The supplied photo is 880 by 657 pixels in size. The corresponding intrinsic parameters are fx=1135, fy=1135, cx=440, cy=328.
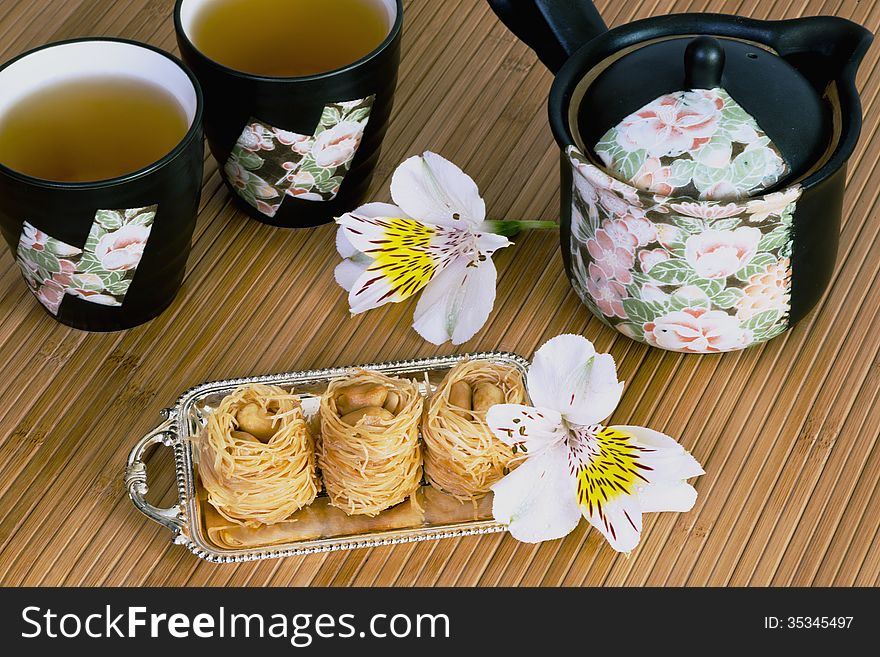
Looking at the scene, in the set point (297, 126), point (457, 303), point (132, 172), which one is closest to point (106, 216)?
point (132, 172)

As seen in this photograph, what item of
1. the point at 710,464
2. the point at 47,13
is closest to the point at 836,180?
the point at 710,464

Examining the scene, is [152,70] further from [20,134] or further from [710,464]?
[710,464]

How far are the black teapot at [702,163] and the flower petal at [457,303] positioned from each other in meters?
0.07

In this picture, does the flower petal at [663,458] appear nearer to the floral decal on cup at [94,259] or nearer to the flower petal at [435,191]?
the flower petal at [435,191]

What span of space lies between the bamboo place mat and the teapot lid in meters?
0.17

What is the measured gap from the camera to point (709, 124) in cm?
67

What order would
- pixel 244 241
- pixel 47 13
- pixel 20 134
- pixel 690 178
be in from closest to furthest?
pixel 690 178
pixel 20 134
pixel 244 241
pixel 47 13

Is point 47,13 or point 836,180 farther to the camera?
point 47,13

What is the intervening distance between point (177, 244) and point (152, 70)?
0.39ft

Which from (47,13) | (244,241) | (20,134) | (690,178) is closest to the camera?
(690,178)

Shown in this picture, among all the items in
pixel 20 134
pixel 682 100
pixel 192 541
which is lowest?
pixel 192 541

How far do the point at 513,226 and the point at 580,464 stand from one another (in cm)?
22

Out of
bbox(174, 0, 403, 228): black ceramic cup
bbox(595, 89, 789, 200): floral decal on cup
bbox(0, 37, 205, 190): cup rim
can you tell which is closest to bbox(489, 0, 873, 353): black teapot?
bbox(595, 89, 789, 200): floral decal on cup

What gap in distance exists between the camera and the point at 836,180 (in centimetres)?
69
